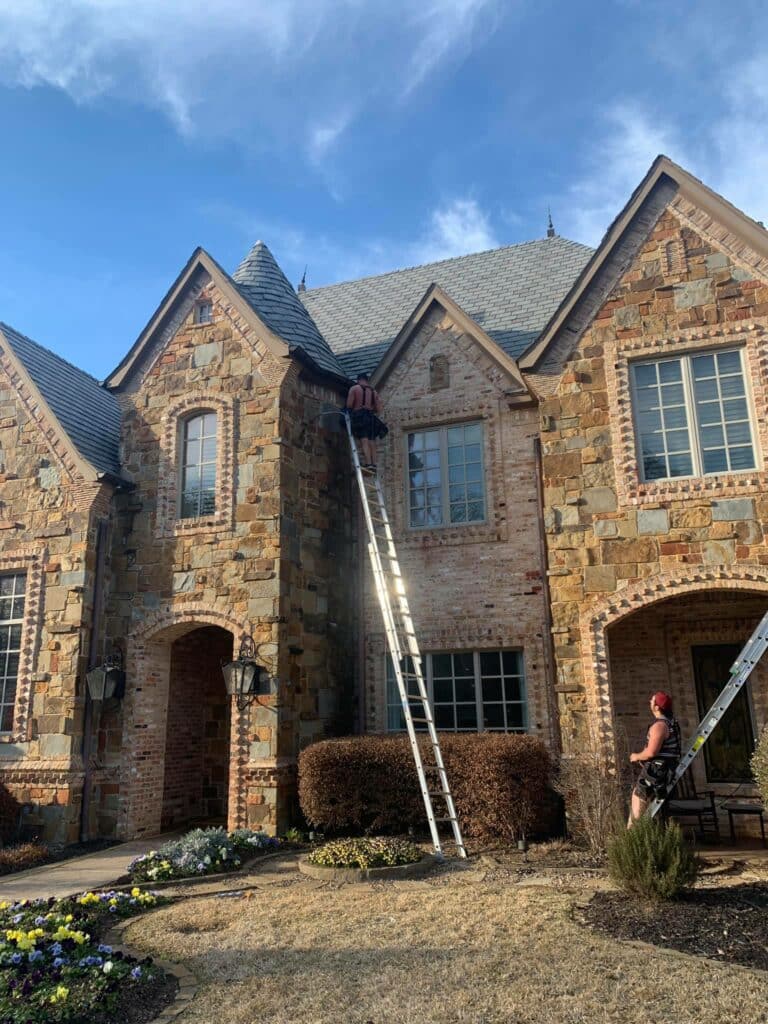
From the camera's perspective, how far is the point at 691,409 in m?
10.7

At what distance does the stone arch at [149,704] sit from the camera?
12.0 m

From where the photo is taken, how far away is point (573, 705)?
1027cm

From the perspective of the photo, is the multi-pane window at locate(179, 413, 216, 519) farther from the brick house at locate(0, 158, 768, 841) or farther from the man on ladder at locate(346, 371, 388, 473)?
the man on ladder at locate(346, 371, 388, 473)

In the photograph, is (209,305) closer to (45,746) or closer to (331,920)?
(45,746)

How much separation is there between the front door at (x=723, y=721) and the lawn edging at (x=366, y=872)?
5458 millimetres

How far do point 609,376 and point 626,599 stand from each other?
3095 mm

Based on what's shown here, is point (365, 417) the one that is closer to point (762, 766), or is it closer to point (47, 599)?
point (47, 599)

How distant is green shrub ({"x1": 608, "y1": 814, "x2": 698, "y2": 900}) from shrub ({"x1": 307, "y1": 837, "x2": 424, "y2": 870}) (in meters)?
2.57

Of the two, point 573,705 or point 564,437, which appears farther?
point 564,437

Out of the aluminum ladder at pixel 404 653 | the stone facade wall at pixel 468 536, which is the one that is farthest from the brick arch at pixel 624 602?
the aluminum ladder at pixel 404 653

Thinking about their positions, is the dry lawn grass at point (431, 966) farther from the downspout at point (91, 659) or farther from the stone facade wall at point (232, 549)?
the downspout at point (91, 659)

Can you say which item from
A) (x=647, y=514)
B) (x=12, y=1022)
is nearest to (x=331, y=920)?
(x=12, y=1022)

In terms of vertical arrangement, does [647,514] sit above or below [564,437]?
below

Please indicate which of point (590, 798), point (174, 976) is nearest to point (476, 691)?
point (590, 798)
